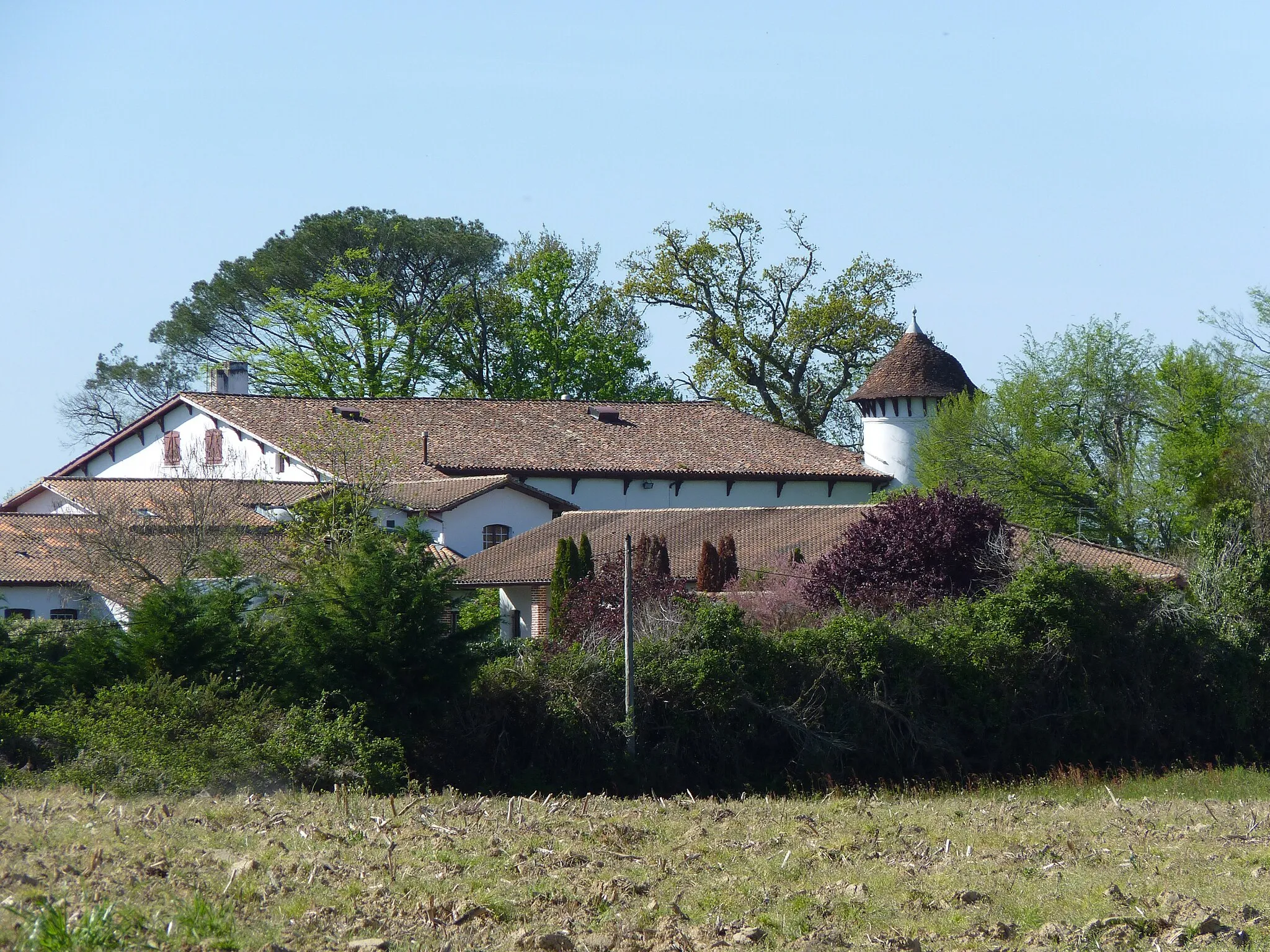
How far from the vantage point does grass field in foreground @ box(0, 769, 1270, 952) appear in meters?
7.82

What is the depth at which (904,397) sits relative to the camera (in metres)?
49.9

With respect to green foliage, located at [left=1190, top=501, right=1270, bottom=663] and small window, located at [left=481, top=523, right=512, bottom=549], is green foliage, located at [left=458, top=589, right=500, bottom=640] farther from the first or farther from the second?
green foliage, located at [left=1190, top=501, right=1270, bottom=663]

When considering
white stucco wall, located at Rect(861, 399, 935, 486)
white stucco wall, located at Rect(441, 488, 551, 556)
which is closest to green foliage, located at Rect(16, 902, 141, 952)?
white stucco wall, located at Rect(441, 488, 551, 556)

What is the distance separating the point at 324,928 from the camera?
7738mm

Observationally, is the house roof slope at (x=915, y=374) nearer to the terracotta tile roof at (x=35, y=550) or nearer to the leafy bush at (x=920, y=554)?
the leafy bush at (x=920, y=554)

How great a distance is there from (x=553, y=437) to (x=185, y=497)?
55.7ft

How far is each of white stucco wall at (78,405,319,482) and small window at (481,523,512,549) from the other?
5122mm

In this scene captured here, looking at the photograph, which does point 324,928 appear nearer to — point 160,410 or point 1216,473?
point 1216,473

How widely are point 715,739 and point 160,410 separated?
32112mm

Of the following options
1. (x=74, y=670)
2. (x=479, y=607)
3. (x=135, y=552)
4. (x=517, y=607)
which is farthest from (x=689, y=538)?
(x=74, y=670)

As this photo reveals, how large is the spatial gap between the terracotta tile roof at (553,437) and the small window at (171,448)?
143cm

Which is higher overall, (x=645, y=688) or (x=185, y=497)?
(x=185, y=497)

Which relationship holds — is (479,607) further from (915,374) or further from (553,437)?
(915,374)

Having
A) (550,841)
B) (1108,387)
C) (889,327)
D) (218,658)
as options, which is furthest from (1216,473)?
(550,841)
